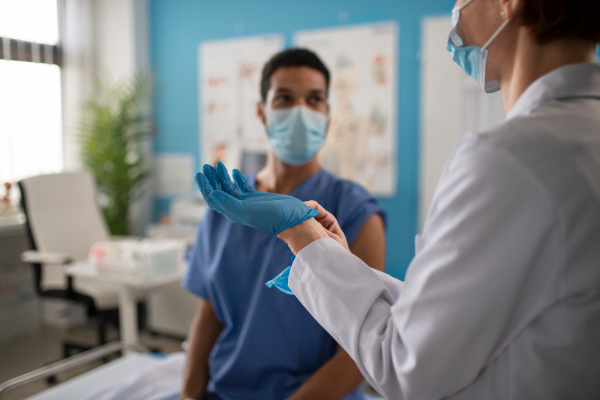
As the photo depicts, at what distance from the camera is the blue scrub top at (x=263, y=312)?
1245mm

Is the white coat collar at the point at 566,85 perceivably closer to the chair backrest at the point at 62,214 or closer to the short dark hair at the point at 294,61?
the short dark hair at the point at 294,61

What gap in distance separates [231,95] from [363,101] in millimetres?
1220

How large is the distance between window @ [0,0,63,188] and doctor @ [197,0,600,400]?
398 cm

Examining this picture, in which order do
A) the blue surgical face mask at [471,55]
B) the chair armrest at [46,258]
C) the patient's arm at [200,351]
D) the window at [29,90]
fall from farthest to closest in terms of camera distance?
the window at [29,90] → the chair armrest at [46,258] → the patient's arm at [200,351] → the blue surgical face mask at [471,55]

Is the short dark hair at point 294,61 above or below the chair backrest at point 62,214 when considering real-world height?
above

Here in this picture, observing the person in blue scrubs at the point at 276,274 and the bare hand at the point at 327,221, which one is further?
the person in blue scrubs at the point at 276,274

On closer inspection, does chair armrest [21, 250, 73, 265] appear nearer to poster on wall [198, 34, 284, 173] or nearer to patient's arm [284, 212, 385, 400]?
poster on wall [198, 34, 284, 173]

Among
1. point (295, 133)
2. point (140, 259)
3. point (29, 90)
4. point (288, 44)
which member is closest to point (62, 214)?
point (140, 259)

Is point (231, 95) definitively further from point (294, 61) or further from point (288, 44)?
point (294, 61)

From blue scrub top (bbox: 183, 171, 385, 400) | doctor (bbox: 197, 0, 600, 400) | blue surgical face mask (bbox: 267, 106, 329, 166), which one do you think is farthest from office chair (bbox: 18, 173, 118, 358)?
doctor (bbox: 197, 0, 600, 400)

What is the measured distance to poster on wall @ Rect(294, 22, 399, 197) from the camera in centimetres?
326

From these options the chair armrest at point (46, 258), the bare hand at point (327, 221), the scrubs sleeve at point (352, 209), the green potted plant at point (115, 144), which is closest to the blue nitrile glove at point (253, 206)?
the bare hand at point (327, 221)

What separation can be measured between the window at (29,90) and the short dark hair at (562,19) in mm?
4114

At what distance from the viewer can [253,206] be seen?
0.76m
